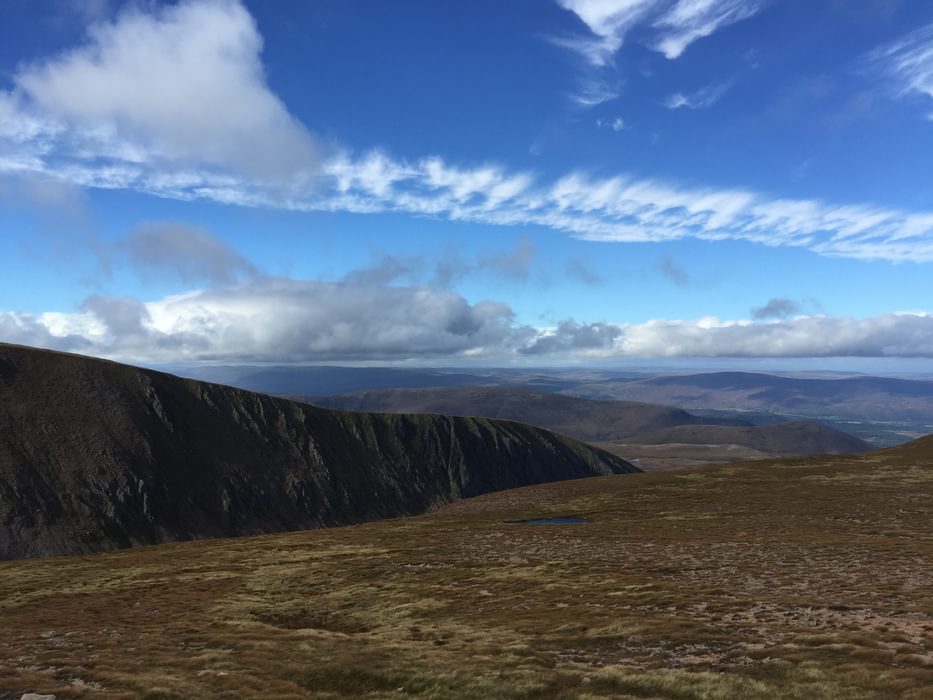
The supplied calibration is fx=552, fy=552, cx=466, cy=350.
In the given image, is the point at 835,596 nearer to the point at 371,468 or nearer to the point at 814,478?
the point at 814,478

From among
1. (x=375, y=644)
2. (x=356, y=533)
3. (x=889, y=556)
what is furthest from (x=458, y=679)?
(x=356, y=533)

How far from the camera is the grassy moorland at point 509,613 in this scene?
22375mm

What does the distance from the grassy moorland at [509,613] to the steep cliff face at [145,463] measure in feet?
186

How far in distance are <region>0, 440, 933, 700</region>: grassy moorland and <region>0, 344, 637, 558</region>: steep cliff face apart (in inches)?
2237

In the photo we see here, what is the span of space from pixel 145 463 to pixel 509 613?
13241cm

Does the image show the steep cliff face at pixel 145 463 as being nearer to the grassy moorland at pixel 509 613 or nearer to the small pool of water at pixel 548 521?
the grassy moorland at pixel 509 613

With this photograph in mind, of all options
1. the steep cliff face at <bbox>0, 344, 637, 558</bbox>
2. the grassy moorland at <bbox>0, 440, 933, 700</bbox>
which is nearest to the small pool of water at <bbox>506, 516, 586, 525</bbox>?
the grassy moorland at <bbox>0, 440, 933, 700</bbox>

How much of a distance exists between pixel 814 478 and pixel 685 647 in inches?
4143

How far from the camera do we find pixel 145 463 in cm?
13800

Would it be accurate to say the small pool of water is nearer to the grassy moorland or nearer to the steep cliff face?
the grassy moorland

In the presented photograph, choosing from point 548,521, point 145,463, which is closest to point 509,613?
point 548,521

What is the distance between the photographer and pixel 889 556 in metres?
44.1

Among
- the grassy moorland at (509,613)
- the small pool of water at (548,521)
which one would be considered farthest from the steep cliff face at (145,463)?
the small pool of water at (548,521)

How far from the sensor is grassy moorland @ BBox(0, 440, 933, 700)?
22.4 m
